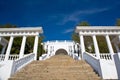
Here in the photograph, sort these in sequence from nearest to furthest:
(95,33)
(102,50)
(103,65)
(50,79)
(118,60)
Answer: (118,60)
(50,79)
(103,65)
(95,33)
(102,50)

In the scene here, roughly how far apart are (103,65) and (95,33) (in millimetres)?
8237

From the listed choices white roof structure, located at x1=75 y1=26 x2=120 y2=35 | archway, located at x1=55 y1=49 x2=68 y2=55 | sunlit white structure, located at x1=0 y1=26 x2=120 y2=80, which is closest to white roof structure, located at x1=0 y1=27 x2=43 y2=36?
sunlit white structure, located at x1=0 y1=26 x2=120 y2=80

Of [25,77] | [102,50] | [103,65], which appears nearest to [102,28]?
[102,50]

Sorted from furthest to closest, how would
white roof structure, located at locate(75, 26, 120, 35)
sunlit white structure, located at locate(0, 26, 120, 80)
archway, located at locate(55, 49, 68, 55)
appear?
archway, located at locate(55, 49, 68, 55), white roof structure, located at locate(75, 26, 120, 35), sunlit white structure, located at locate(0, 26, 120, 80)

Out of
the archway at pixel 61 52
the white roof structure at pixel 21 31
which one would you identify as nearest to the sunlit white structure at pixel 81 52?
the white roof structure at pixel 21 31

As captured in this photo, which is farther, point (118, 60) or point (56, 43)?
point (56, 43)

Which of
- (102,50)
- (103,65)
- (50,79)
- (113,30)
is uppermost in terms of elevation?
(113,30)

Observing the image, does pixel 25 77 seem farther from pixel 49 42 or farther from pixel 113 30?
pixel 49 42

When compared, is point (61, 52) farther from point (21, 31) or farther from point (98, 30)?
point (21, 31)

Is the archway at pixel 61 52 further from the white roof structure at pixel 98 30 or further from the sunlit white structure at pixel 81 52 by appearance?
the white roof structure at pixel 98 30

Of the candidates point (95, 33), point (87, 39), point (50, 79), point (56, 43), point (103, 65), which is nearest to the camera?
point (50, 79)

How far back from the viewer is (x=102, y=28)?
13609mm

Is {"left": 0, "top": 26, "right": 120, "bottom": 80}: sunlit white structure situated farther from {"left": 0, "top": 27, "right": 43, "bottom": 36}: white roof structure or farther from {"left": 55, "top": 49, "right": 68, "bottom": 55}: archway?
{"left": 55, "top": 49, "right": 68, "bottom": 55}: archway

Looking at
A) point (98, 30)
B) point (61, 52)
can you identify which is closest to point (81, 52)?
point (98, 30)
